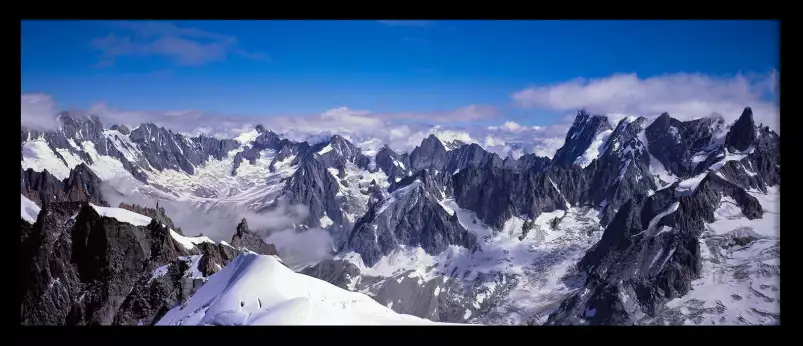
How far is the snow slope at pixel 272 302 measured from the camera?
17.0m

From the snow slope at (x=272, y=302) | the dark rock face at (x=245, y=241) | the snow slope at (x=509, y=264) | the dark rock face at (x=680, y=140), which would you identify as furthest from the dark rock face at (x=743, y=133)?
the snow slope at (x=272, y=302)

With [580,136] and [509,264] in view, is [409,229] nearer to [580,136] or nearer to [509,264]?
[509,264]

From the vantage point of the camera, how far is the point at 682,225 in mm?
118000

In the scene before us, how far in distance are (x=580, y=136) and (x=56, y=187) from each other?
12673cm

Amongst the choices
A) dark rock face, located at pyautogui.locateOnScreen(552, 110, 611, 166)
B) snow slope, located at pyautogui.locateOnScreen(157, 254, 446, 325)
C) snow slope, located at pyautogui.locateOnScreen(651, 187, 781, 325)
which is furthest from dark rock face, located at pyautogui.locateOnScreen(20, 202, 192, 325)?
dark rock face, located at pyautogui.locateOnScreen(552, 110, 611, 166)

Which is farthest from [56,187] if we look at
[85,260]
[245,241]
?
[85,260]

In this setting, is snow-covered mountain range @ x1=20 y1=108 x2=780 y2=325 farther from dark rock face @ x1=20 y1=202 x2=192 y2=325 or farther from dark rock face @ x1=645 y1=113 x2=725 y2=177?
dark rock face @ x1=645 y1=113 x2=725 y2=177

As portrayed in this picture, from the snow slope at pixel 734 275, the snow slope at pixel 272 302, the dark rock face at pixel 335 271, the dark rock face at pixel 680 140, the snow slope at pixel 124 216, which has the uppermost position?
the dark rock face at pixel 680 140

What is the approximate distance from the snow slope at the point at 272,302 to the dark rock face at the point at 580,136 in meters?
168

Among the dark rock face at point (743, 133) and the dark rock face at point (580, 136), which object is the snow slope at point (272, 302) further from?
the dark rock face at point (580, 136)

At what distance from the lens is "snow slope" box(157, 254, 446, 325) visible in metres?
17.0
